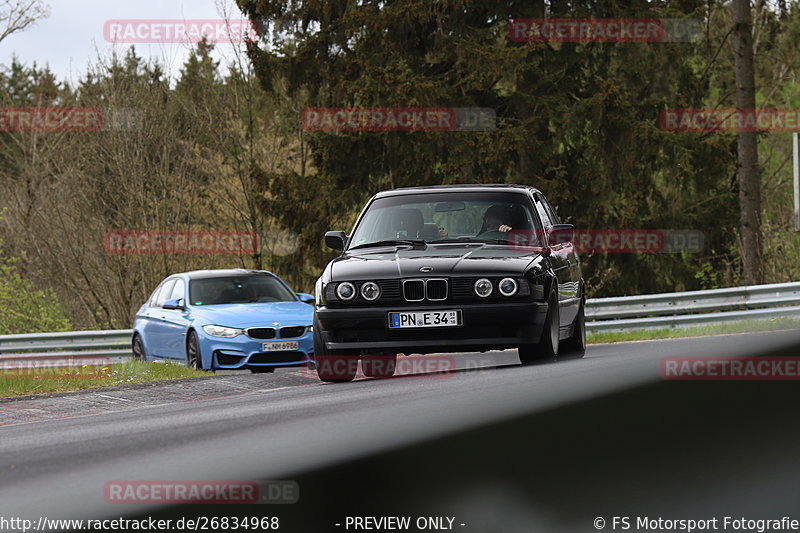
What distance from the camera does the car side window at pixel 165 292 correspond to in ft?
58.6

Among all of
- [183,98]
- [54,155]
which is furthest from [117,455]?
[54,155]

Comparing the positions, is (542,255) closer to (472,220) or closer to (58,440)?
(472,220)

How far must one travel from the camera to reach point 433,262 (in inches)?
440

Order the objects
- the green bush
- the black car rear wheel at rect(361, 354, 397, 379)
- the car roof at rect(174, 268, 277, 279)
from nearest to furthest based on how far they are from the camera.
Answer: the black car rear wheel at rect(361, 354, 397, 379), the car roof at rect(174, 268, 277, 279), the green bush

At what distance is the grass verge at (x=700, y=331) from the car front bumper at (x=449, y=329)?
8351 millimetres

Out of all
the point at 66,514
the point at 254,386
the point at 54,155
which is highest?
the point at 54,155

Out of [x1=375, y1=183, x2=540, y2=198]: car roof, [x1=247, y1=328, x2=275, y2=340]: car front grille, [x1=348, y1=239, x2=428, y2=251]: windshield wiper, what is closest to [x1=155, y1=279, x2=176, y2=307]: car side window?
[x1=247, y1=328, x2=275, y2=340]: car front grille

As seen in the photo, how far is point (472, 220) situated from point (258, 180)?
1697cm

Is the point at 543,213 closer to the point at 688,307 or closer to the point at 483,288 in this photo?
the point at 483,288

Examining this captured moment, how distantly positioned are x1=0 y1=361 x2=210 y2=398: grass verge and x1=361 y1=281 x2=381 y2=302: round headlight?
123 inches

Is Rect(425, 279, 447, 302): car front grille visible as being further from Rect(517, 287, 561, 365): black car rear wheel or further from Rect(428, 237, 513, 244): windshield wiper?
Rect(428, 237, 513, 244): windshield wiper

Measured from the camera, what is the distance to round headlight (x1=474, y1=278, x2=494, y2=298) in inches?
432

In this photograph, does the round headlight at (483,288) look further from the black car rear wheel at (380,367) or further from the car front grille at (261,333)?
the car front grille at (261,333)

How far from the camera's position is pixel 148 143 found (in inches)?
1147
